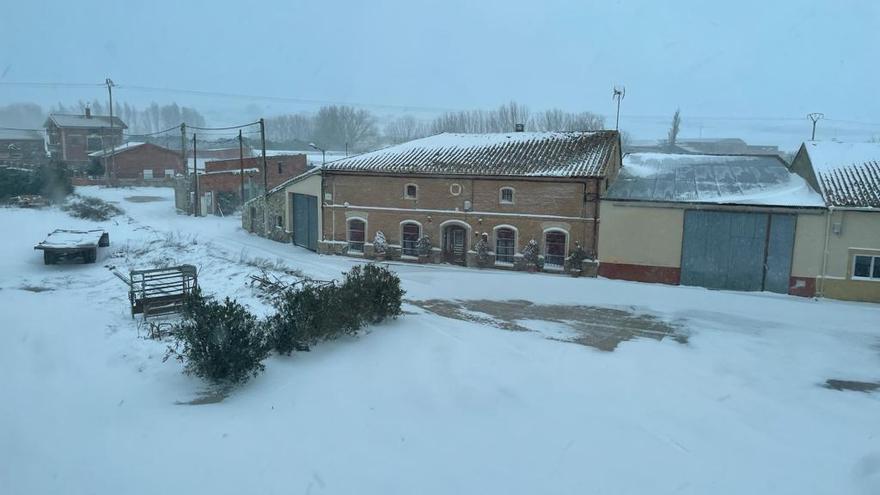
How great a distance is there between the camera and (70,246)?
2270 centimetres

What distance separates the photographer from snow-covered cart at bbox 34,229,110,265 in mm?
22578

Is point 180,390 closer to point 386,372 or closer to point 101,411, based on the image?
point 101,411

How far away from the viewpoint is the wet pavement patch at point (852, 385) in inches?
460

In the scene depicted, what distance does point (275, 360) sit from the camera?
11.3 m

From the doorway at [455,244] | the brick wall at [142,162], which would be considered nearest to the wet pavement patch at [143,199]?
the brick wall at [142,162]

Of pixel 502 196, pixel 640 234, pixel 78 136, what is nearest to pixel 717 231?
pixel 640 234

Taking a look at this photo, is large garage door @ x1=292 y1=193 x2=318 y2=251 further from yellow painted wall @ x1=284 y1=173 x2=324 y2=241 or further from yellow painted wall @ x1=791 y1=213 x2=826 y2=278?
yellow painted wall @ x1=791 y1=213 x2=826 y2=278

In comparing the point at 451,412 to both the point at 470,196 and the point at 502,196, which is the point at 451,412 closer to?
the point at 502,196

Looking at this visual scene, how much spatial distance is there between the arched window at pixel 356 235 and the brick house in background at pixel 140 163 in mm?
31586

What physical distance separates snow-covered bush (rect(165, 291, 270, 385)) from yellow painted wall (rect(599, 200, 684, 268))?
14.5m

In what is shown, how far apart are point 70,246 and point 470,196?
48.2 ft

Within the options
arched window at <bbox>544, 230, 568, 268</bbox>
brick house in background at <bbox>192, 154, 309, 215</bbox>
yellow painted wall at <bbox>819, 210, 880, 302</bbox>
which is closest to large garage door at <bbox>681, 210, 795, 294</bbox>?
yellow painted wall at <bbox>819, 210, 880, 302</bbox>

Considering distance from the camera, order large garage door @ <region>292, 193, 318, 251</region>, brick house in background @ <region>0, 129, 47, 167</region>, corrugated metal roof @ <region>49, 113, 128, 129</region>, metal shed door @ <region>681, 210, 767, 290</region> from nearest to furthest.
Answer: metal shed door @ <region>681, 210, 767, 290</region> → large garage door @ <region>292, 193, 318, 251</region> → brick house in background @ <region>0, 129, 47, 167</region> → corrugated metal roof @ <region>49, 113, 128, 129</region>

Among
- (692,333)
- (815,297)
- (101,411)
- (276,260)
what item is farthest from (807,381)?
(276,260)
